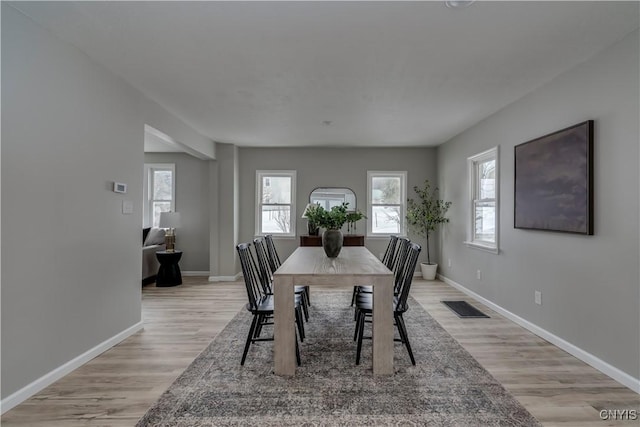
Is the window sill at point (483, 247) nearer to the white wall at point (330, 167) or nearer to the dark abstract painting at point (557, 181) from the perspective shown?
the dark abstract painting at point (557, 181)

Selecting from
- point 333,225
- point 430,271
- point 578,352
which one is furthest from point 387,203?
point 578,352

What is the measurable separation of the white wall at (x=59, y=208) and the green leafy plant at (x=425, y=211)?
4.38m

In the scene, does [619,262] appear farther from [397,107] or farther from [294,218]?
[294,218]

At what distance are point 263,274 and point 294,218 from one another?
303 centimetres

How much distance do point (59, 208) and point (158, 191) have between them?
4.08m

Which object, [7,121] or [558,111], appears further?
[558,111]

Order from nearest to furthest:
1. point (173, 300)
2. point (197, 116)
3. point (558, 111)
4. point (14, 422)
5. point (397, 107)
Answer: point (14, 422), point (558, 111), point (397, 107), point (197, 116), point (173, 300)

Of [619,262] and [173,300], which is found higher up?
[619,262]

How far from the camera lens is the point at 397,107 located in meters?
3.66

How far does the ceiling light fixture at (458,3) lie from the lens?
182 cm

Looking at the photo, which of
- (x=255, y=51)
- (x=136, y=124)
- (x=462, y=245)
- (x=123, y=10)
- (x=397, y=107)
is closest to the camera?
(x=123, y=10)

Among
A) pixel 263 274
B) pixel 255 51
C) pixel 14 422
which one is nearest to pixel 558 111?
pixel 255 51

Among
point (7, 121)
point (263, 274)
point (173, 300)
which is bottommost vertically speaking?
point (173, 300)

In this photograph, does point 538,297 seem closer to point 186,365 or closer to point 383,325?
point 383,325
